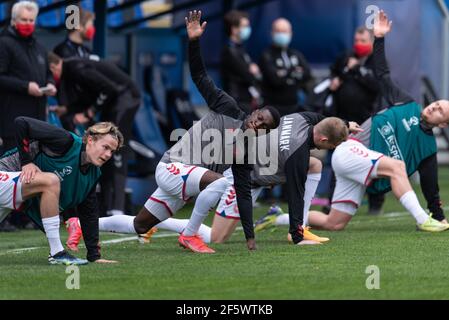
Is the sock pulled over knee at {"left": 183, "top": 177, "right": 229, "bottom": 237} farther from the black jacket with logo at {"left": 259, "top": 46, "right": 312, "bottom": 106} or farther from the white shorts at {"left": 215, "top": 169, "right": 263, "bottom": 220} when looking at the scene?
the black jacket with logo at {"left": 259, "top": 46, "right": 312, "bottom": 106}

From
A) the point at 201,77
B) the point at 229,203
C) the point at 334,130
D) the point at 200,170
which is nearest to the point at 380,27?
the point at 334,130

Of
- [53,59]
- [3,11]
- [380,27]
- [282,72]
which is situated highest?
[3,11]

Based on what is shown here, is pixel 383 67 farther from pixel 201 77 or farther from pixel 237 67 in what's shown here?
pixel 237 67

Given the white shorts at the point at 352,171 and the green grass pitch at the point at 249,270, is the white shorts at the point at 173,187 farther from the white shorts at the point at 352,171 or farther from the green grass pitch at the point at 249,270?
the white shorts at the point at 352,171

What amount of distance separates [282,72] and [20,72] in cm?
467

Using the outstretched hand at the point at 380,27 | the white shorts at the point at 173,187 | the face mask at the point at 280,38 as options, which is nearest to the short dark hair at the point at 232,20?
the face mask at the point at 280,38

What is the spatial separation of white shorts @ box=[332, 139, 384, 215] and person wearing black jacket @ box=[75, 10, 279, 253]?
157 centimetres

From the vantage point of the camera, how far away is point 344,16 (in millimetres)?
17906

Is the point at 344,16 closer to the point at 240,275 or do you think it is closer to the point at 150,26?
the point at 150,26

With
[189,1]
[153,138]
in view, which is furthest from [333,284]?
[189,1]

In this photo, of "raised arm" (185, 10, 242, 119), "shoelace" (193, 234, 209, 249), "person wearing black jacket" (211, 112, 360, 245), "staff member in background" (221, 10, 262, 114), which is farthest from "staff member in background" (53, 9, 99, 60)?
"shoelace" (193, 234, 209, 249)

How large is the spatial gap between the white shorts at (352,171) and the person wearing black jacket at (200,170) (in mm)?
1568

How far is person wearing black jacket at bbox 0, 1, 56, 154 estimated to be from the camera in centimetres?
1225

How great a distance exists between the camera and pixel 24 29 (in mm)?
12312
